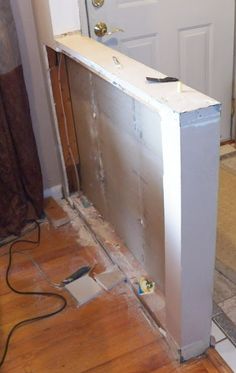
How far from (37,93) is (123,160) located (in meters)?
0.71

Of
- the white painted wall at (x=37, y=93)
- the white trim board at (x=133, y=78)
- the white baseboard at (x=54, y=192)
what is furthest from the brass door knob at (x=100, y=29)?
the white baseboard at (x=54, y=192)

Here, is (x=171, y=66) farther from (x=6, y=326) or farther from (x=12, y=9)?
(x=6, y=326)

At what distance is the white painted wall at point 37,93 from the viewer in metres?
2.00

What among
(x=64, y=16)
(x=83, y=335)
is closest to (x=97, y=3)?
(x=64, y=16)

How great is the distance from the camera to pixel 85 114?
79.4 inches

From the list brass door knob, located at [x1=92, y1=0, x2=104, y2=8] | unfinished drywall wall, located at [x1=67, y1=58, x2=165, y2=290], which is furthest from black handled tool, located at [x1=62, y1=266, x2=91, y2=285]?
brass door knob, located at [x1=92, y1=0, x2=104, y2=8]

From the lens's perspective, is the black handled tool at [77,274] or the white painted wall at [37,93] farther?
the white painted wall at [37,93]

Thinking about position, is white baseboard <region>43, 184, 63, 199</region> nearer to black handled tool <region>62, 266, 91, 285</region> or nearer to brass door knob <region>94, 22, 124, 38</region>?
black handled tool <region>62, 266, 91, 285</region>

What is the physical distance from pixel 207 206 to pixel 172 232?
138mm

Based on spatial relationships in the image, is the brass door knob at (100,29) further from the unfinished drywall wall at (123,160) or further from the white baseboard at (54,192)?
the white baseboard at (54,192)

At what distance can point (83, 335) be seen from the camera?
5.38 feet

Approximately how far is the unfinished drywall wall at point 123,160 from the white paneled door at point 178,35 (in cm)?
32

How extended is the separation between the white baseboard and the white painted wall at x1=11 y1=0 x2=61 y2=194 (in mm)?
12

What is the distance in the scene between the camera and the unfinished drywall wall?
1497mm
